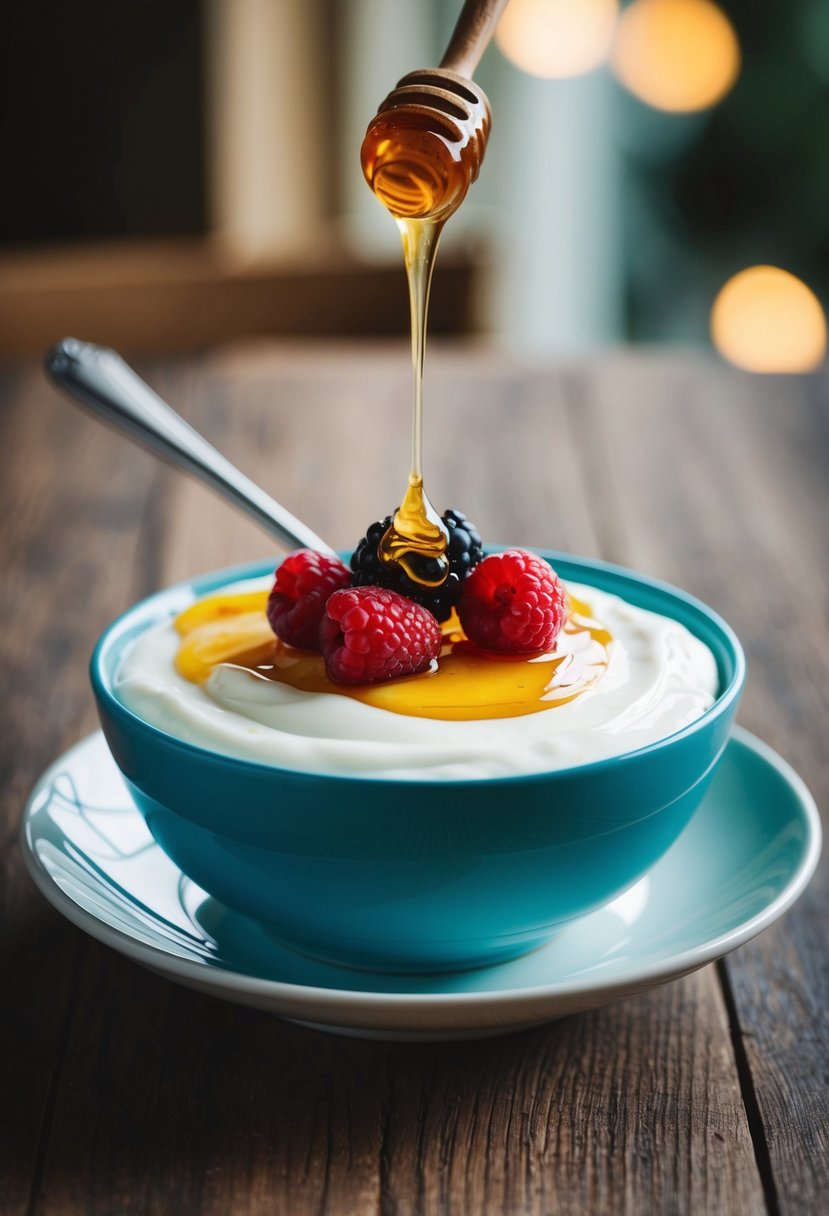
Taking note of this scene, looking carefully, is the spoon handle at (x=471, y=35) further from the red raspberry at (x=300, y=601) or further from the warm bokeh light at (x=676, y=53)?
the warm bokeh light at (x=676, y=53)

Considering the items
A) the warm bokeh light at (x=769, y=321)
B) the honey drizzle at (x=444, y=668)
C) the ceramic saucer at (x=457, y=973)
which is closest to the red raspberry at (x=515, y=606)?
the honey drizzle at (x=444, y=668)

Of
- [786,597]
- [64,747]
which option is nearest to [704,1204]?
[64,747]

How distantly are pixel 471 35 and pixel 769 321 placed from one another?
10.2 ft

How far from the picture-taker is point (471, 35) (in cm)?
78

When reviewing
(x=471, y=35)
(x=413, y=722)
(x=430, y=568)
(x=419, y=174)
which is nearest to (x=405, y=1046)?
(x=413, y=722)

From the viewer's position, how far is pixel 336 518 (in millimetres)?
1575

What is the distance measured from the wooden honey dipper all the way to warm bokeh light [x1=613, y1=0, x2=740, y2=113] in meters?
2.97

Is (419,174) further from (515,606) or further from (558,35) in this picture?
(558,35)

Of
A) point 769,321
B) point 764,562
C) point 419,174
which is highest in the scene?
point 419,174

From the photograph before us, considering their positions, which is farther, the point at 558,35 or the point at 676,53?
the point at 558,35

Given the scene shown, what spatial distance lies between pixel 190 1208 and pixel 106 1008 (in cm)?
17

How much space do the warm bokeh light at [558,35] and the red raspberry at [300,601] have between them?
3161 mm

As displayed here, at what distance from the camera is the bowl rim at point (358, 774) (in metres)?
0.66

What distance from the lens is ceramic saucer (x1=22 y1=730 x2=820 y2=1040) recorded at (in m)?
0.65
